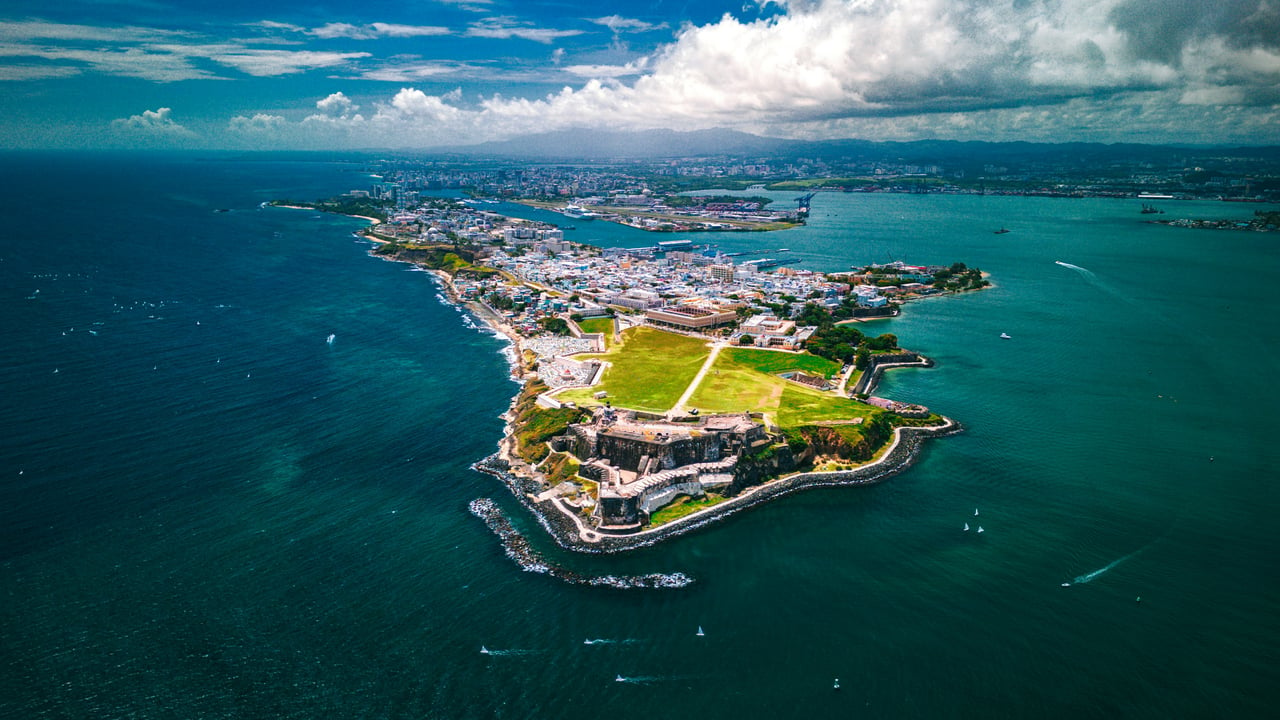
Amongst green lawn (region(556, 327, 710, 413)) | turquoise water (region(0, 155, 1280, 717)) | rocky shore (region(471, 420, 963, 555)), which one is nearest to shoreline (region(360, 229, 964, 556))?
rocky shore (region(471, 420, 963, 555))

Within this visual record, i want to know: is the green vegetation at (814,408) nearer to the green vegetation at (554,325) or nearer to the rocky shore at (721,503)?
the rocky shore at (721,503)

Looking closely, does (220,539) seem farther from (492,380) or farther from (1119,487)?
(1119,487)

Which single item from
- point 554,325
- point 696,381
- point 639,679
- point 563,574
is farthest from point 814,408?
point 554,325

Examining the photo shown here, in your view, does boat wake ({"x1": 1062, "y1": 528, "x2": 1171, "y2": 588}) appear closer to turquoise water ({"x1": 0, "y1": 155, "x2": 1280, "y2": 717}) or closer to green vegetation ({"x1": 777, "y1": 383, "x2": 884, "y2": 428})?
turquoise water ({"x1": 0, "y1": 155, "x2": 1280, "y2": 717})

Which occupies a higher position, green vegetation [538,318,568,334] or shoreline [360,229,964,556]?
green vegetation [538,318,568,334]

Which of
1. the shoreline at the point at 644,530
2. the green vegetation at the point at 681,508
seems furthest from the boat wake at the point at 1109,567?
the green vegetation at the point at 681,508

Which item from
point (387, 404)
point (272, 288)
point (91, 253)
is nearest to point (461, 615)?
point (387, 404)
